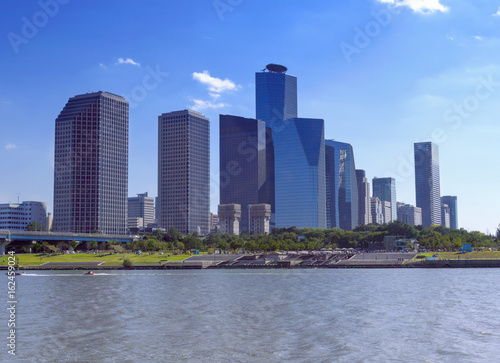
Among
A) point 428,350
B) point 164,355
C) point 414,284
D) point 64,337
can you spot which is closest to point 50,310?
point 64,337

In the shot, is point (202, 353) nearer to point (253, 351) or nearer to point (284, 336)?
point (253, 351)

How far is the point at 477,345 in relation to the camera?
53781mm

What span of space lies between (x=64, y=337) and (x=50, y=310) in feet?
80.2

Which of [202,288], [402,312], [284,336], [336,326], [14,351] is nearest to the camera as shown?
[14,351]

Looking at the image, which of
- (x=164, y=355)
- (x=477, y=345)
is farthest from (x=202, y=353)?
(x=477, y=345)

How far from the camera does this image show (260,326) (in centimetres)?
6462

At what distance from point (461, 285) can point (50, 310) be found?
80884mm

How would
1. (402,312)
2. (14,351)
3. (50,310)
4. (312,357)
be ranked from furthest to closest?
(50,310), (402,312), (14,351), (312,357)

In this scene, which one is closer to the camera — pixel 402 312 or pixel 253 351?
pixel 253 351

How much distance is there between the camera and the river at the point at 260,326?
5044 cm

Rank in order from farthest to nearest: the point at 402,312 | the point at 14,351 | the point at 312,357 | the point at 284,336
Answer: the point at 402,312
the point at 284,336
the point at 14,351
the point at 312,357

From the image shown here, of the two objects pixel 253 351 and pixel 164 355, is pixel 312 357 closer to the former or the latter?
pixel 253 351

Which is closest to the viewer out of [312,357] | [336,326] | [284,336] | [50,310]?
[312,357]

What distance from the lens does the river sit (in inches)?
1986
